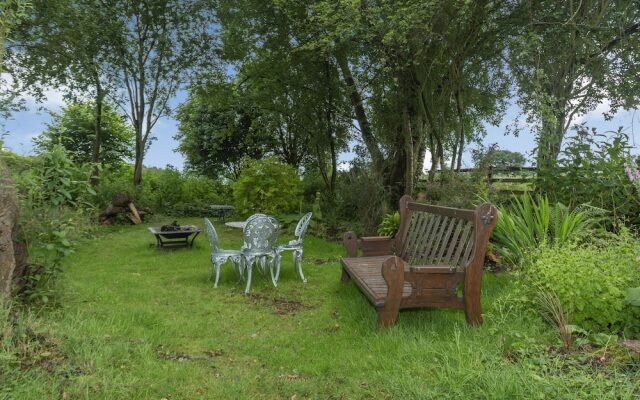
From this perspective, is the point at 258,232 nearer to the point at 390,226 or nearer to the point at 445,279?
the point at 445,279

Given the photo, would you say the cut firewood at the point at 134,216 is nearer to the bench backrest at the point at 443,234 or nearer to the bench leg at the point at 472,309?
the bench backrest at the point at 443,234

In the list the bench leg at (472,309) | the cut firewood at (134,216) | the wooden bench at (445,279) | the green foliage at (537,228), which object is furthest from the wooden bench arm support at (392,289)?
the cut firewood at (134,216)

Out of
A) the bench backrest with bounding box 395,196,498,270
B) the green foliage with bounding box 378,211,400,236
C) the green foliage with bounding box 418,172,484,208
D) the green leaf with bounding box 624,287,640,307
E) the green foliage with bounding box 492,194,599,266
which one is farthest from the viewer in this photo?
the green foliage with bounding box 378,211,400,236

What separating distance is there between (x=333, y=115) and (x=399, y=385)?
44.6ft

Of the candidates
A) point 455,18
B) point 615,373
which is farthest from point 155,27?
point 615,373

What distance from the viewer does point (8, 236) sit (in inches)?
155

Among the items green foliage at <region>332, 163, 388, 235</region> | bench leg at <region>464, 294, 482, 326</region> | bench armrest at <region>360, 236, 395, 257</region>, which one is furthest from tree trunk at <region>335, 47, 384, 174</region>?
bench leg at <region>464, 294, 482, 326</region>

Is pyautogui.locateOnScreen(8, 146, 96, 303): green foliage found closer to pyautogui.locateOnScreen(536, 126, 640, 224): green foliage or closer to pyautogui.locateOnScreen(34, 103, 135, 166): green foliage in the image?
pyautogui.locateOnScreen(536, 126, 640, 224): green foliage

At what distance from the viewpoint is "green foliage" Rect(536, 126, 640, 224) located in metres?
6.40

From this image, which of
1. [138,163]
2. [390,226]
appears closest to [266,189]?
[390,226]

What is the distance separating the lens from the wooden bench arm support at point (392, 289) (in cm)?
407

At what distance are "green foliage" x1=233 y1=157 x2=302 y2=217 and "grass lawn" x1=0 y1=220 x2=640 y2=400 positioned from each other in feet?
24.1

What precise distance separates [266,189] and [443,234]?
919 centimetres

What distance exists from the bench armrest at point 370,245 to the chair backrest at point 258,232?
48.7 inches
